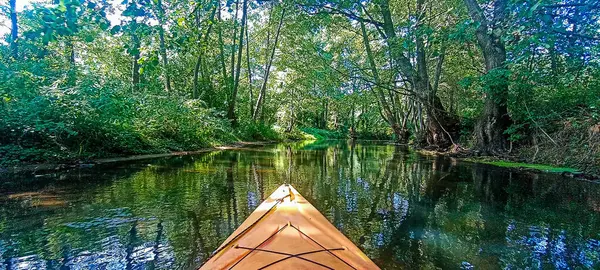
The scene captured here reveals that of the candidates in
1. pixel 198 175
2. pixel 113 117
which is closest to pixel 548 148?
pixel 198 175

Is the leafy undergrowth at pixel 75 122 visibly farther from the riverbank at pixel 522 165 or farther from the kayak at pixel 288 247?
the riverbank at pixel 522 165

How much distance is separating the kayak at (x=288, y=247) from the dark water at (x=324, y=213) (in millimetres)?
715

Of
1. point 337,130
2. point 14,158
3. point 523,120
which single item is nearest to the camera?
point 14,158

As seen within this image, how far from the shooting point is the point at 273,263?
189 cm

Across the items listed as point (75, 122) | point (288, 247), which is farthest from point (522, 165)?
point (75, 122)

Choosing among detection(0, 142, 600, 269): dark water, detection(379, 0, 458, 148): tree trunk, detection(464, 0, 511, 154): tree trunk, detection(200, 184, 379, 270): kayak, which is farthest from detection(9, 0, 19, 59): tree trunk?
detection(464, 0, 511, 154): tree trunk

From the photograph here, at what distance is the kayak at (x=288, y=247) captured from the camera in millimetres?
1919

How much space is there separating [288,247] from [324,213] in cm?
236

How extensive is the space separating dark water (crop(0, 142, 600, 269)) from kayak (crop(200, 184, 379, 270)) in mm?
715

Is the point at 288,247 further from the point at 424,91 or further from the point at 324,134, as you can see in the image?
the point at 324,134

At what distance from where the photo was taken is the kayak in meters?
1.92

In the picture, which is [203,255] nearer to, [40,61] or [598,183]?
[598,183]

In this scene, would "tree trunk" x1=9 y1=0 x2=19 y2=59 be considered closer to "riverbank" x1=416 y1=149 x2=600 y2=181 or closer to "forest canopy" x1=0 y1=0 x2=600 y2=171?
"forest canopy" x1=0 y1=0 x2=600 y2=171

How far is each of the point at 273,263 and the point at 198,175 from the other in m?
5.73
